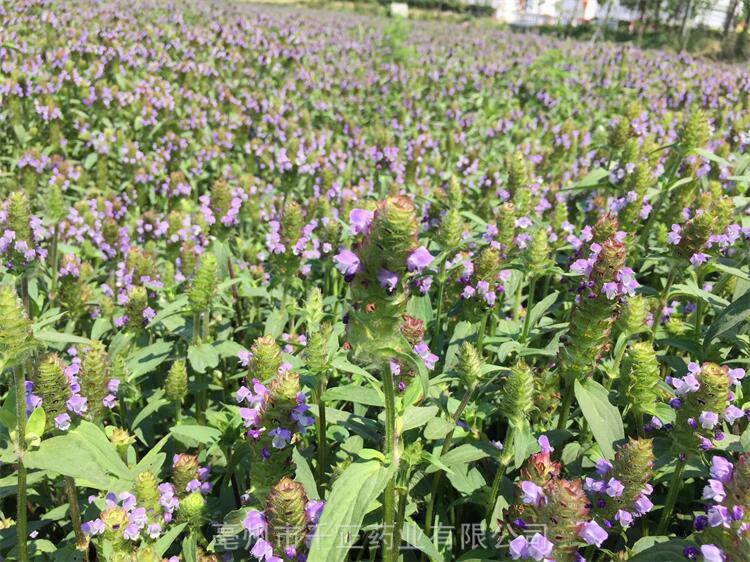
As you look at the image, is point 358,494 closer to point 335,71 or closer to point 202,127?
point 202,127

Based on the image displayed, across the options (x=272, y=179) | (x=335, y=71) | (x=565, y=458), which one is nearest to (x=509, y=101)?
(x=335, y=71)

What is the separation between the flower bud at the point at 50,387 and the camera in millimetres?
2488

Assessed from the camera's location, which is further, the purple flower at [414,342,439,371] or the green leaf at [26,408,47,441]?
the purple flower at [414,342,439,371]

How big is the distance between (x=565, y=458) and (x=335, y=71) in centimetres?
1218

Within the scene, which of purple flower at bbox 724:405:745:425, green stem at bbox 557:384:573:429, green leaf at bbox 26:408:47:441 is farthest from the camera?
green stem at bbox 557:384:573:429

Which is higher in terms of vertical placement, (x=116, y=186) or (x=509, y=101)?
(x=509, y=101)

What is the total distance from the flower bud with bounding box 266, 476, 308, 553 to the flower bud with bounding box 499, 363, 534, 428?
103 centimetres

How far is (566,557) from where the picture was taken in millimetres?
2156

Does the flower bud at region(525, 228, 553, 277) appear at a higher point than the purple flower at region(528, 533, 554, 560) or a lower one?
higher

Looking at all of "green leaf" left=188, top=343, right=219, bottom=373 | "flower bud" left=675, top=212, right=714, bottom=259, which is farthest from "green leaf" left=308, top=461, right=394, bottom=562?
"flower bud" left=675, top=212, right=714, bottom=259

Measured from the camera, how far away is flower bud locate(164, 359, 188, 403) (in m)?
3.49

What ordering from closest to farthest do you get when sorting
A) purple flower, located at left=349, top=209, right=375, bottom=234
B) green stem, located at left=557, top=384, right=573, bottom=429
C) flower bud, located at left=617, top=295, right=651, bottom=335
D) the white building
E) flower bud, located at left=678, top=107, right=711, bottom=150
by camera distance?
purple flower, located at left=349, top=209, right=375, bottom=234
flower bud, located at left=617, top=295, right=651, bottom=335
green stem, located at left=557, top=384, right=573, bottom=429
flower bud, located at left=678, top=107, right=711, bottom=150
the white building

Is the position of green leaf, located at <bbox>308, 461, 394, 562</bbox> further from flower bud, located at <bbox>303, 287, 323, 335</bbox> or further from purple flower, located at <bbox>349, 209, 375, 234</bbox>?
flower bud, located at <bbox>303, 287, 323, 335</bbox>

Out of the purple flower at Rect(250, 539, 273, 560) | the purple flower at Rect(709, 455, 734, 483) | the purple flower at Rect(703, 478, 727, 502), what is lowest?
the purple flower at Rect(250, 539, 273, 560)
